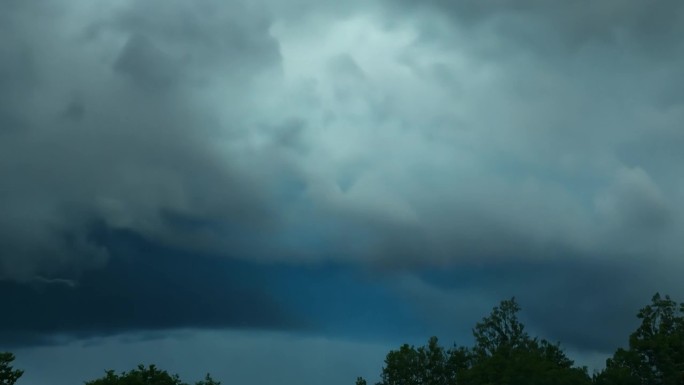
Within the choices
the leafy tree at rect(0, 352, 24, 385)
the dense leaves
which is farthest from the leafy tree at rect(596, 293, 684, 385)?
the leafy tree at rect(0, 352, 24, 385)

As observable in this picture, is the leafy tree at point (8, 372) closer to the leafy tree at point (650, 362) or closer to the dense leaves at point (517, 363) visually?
the dense leaves at point (517, 363)

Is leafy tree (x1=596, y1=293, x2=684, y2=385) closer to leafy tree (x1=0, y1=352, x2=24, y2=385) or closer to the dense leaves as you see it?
the dense leaves

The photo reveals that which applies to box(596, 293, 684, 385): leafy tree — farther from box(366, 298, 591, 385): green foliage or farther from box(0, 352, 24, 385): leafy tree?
box(0, 352, 24, 385): leafy tree

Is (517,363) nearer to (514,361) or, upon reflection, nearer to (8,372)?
(514,361)

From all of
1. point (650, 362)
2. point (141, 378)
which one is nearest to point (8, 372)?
point (141, 378)

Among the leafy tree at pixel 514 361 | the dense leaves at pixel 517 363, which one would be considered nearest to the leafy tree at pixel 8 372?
the dense leaves at pixel 517 363

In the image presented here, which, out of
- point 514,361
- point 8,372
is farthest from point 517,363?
point 8,372

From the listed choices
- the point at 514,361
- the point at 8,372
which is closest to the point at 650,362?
the point at 514,361

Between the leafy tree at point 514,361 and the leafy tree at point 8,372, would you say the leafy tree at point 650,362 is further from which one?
the leafy tree at point 8,372

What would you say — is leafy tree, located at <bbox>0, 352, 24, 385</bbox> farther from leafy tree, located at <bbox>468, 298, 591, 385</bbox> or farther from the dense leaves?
leafy tree, located at <bbox>468, 298, 591, 385</bbox>

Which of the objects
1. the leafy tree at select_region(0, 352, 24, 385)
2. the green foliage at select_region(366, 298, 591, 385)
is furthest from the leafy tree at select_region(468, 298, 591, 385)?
the leafy tree at select_region(0, 352, 24, 385)

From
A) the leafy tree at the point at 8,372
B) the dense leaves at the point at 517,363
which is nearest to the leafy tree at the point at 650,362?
the dense leaves at the point at 517,363

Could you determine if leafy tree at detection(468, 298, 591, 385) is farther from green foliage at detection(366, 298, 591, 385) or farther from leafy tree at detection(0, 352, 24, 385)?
leafy tree at detection(0, 352, 24, 385)

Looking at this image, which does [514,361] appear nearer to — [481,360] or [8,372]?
[481,360]
